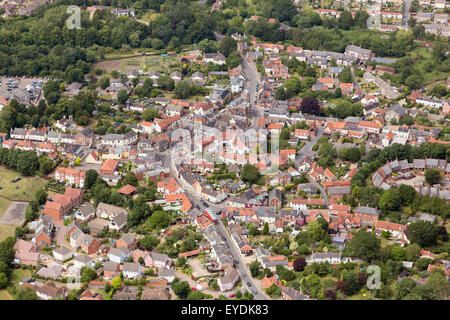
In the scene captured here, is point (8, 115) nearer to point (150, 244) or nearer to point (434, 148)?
point (150, 244)

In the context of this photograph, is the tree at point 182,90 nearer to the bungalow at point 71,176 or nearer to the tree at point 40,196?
the bungalow at point 71,176

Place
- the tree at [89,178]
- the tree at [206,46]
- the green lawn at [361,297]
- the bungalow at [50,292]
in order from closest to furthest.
→ the bungalow at [50,292], the green lawn at [361,297], the tree at [89,178], the tree at [206,46]

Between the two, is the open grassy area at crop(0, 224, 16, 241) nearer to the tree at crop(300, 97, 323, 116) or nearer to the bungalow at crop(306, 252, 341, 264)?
the bungalow at crop(306, 252, 341, 264)

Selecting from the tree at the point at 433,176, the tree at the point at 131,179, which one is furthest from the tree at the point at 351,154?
the tree at the point at 131,179

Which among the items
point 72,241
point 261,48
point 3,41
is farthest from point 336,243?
point 3,41

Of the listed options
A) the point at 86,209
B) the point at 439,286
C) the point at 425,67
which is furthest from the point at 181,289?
the point at 425,67
